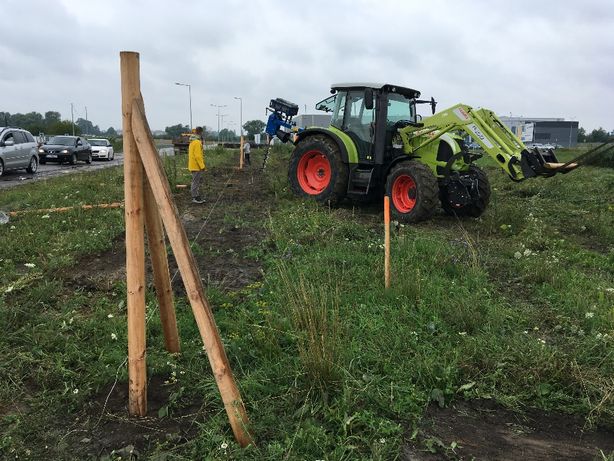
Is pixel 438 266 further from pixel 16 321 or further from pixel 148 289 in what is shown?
pixel 16 321

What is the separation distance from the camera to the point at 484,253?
6.93m

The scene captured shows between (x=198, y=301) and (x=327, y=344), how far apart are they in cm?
108

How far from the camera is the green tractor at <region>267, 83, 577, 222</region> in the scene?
28.5 feet

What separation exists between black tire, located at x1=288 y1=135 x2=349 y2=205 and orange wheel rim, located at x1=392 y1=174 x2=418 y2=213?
4.13 feet

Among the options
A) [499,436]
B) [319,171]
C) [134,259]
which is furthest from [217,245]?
[499,436]

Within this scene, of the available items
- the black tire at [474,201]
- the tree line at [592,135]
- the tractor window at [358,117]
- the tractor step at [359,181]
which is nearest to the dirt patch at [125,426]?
the tractor step at [359,181]

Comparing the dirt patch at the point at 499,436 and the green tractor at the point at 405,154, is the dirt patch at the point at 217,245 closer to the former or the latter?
the green tractor at the point at 405,154

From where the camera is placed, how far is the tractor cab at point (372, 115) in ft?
31.3

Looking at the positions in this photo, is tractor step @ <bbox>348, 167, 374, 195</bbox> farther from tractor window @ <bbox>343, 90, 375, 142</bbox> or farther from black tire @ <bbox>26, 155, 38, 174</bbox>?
black tire @ <bbox>26, 155, 38, 174</bbox>

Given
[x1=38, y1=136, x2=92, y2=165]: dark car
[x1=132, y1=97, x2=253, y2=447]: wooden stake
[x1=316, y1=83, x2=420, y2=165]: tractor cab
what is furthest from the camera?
[x1=38, y1=136, x2=92, y2=165]: dark car

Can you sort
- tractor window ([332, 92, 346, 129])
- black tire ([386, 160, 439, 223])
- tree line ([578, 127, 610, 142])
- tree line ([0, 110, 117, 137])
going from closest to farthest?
black tire ([386, 160, 439, 223])
tractor window ([332, 92, 346, 129])
tree line ([0, 110, 117, 137])
tree line ([578, 127, 610, 142])

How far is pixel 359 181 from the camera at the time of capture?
10.0m

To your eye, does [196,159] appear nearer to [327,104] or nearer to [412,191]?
[327,104]

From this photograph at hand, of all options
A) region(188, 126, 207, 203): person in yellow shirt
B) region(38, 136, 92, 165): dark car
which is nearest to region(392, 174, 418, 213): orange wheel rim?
region(188, 126, 207, 203): person in yellow shirt
